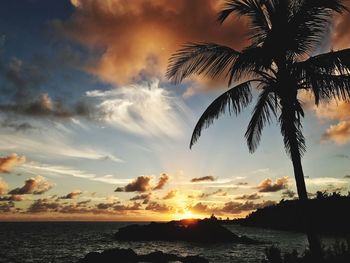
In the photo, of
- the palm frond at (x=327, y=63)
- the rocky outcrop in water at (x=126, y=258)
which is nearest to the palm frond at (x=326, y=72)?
the palm frond at (x=327, y=63)

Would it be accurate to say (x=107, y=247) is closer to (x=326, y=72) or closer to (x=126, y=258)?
(x=126, y=258)

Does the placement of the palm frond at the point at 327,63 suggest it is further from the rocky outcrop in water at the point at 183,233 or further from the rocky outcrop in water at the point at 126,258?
the rocky outcrop in water at the point at 183,233

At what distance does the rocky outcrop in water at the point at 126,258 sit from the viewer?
3656 cm

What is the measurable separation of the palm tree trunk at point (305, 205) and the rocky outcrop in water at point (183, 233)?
83.4m

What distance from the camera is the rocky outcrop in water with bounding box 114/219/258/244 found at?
9173 centimetres

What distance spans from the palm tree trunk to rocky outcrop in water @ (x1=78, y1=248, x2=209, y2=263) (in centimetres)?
3106

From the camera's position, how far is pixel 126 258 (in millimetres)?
39062

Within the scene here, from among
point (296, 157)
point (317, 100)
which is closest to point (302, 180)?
point (296, 157)

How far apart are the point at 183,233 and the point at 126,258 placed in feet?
194

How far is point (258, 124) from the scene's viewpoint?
11.7 m

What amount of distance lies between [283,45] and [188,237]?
89.8m

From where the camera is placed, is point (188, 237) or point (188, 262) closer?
point (188, 262)

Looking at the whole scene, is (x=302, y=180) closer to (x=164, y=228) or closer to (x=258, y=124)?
(x=258, y=124)

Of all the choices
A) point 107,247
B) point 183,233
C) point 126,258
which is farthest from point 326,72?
point 183,233
